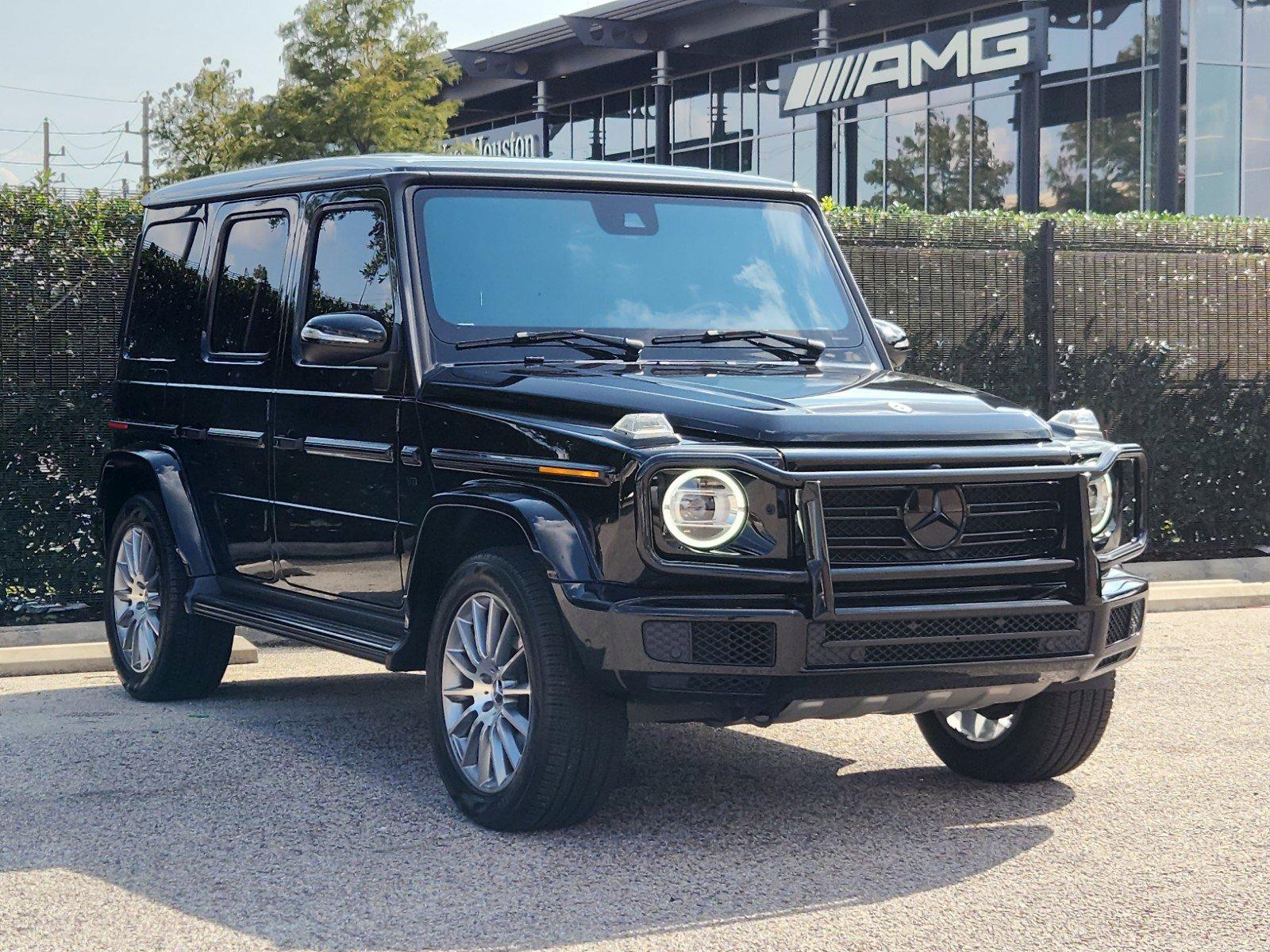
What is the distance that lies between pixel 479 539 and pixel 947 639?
5.22ft

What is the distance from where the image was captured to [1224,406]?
13.0 meters

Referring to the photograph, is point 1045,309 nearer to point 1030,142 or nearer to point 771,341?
point 771,341

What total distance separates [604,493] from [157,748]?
2.67 metres

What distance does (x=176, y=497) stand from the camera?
25.2ft

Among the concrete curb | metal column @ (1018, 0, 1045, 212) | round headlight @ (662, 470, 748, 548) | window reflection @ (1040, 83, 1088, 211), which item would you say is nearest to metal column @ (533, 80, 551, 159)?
window reflection @ (1040, 83, 1088, 211)

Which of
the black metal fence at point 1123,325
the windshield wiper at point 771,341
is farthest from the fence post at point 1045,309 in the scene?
the windshield wiper at point 771,341

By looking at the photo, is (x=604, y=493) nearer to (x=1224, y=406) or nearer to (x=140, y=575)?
(x=140, y=575)

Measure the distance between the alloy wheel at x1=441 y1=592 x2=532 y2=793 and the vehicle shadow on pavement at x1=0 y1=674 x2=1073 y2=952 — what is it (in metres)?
0.22

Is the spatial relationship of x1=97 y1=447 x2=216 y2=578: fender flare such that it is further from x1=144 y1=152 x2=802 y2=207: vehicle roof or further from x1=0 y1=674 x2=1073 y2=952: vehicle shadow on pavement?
x1=144 y1=152 x2=802 y2=207: vehicle roof

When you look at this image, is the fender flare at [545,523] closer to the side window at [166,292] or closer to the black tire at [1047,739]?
the black tire at [1047,739]

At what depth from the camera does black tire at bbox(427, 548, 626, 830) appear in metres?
5.24

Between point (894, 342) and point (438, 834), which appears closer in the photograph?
point (438, 834)

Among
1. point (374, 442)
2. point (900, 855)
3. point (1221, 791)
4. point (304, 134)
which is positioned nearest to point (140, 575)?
point (374, 442)

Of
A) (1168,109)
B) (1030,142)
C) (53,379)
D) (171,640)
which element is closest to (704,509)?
(171,640)
